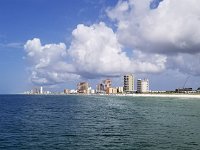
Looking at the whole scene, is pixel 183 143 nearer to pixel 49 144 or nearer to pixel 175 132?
pixel 175 132

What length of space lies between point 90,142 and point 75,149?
5.79 meters

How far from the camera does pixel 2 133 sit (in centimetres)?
6134

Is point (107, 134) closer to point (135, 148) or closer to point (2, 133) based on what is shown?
point (135, 148)

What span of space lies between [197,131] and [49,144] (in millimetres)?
27743

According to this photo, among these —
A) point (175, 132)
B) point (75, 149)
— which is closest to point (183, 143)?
point (175, 132)

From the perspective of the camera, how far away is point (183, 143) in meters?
49.8

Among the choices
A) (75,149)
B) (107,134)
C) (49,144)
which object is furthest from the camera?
(107,134)

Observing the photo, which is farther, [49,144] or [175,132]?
[175,132]

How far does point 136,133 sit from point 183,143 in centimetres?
1213

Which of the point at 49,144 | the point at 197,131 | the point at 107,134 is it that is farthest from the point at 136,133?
the point at 49,144

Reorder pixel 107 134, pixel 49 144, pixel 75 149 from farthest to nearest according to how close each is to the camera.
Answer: pixel 107 134, pixel 49 144, pixel 75 149

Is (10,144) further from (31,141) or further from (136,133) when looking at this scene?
(136,133)

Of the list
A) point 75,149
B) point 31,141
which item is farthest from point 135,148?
point 31,141

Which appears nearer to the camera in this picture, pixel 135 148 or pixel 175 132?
pixel 135 148
